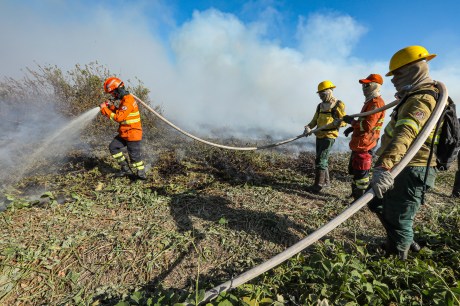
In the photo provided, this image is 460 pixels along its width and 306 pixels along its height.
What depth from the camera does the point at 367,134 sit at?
417 cm

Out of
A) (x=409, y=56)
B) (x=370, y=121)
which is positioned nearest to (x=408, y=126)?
(x=409, y=56)

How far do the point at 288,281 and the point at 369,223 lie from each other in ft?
7.36

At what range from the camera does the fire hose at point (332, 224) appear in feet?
6.59

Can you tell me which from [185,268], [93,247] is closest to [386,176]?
[185,268]

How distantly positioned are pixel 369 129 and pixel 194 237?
3.35 m

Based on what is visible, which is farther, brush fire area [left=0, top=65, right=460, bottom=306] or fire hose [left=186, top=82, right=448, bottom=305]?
brush fire area [left=0, top=65, right=460, bottom=306]

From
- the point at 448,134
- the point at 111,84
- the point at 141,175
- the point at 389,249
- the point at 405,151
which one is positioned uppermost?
the point at 111,84

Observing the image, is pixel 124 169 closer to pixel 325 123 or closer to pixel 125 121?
pixel 125 121

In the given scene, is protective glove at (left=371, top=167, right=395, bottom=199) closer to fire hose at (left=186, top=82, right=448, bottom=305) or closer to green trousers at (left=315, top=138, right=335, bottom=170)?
fire hose at (left=186, top=82, right=448, bottom=305)

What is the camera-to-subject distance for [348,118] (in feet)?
14.8

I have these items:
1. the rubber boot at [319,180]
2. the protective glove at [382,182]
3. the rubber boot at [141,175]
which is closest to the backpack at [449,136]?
the protective glove at [382,182]

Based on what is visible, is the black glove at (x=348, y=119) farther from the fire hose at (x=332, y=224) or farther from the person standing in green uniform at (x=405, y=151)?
Result: the fire hose at (x=332, y=224)

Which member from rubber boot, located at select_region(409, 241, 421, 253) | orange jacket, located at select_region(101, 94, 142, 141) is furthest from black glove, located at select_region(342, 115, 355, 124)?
orange jacket, located at select_region(101, 94, 142, 141)

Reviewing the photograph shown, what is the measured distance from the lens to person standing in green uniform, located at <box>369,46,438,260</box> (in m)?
2.35
